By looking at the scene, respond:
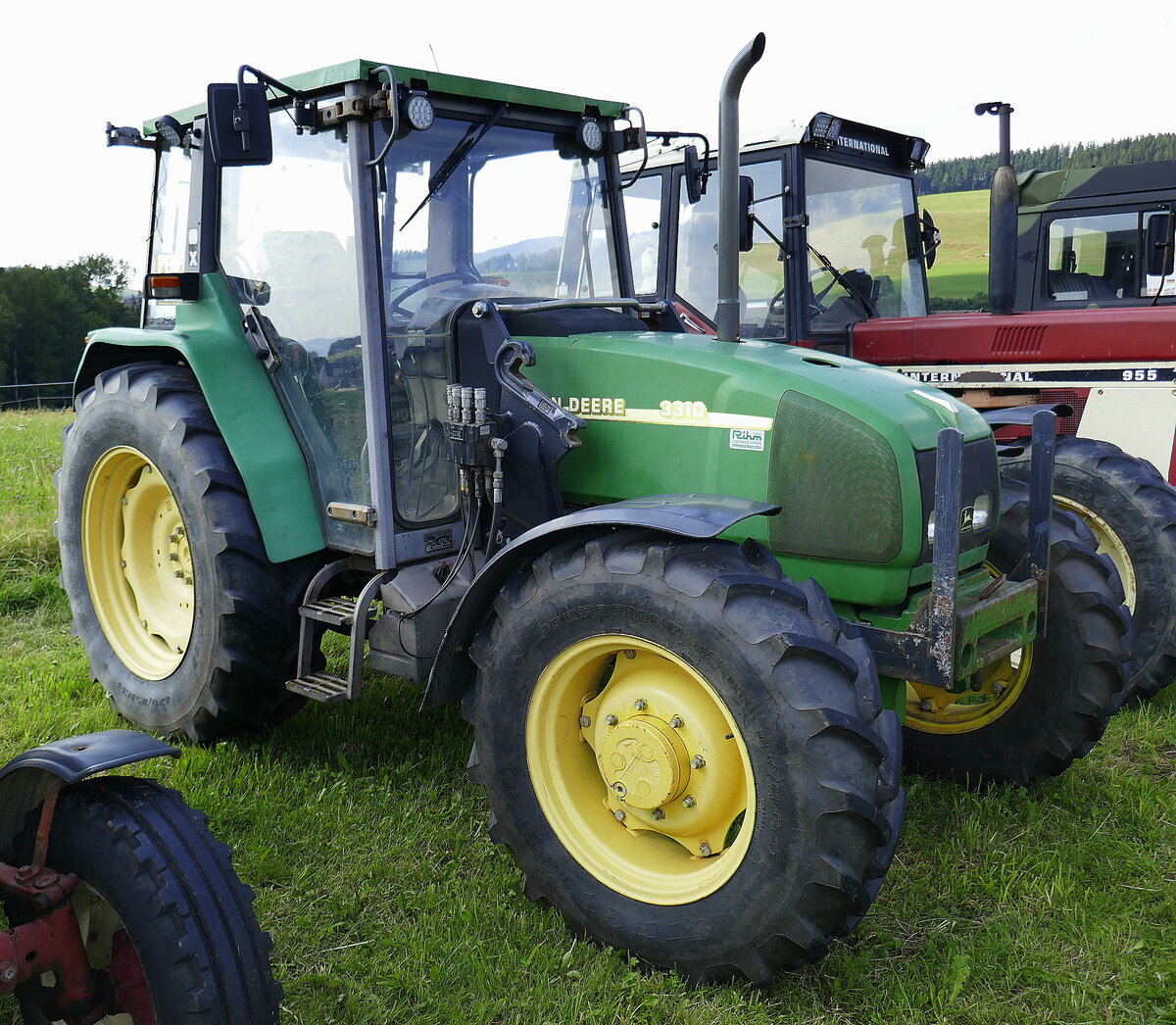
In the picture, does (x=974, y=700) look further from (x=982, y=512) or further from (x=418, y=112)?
(x=418, y=112)

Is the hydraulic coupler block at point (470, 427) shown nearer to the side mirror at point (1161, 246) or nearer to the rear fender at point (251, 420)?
the rear fender at point (251, 420)

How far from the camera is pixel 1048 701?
3512 millimetres

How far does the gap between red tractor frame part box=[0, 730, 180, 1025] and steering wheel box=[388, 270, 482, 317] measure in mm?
1722

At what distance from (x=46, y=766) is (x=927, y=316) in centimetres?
550

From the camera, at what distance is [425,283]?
3.47 meters

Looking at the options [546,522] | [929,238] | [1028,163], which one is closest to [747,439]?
[546,522]

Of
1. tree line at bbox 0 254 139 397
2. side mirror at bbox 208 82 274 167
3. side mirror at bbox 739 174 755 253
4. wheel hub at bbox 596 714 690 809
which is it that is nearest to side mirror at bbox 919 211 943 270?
side mirror at bbox 739 174 755 253

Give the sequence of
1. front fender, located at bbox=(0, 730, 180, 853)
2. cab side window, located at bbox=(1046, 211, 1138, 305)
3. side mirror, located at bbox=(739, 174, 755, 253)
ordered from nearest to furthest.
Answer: front fender, located at bbox=(0, 730, 180, 853) → side mirror, located at bbox=(739, 174, 755, 253) → cab side window, located at bbox=(1046, 211, 1138, 305)

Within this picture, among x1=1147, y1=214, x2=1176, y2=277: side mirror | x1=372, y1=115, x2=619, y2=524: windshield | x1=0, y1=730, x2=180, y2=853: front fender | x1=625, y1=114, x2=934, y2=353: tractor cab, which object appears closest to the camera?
x1=0, y1=730, x2=180, y2=853: front fender

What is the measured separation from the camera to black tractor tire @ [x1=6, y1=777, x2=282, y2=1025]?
1968mm

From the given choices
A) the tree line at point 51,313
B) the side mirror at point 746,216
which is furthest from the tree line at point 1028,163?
the tree line at point 51,313

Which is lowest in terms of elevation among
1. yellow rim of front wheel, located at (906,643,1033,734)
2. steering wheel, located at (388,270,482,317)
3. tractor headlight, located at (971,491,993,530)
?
yellow rim of front wheel, located at (906,643,1033,734)

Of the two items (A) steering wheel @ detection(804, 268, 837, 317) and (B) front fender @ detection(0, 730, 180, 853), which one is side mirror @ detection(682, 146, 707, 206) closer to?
(A) steering wheel @ detection(804, 268, 837, 317)

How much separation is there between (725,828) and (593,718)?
1.50ft
